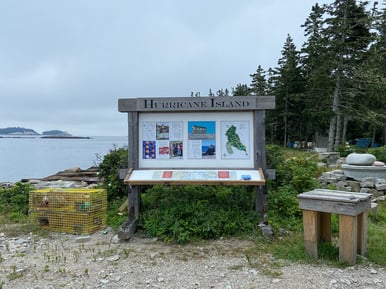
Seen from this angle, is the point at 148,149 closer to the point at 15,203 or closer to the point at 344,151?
the point at 15,203

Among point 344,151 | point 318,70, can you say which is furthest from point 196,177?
point 318,70

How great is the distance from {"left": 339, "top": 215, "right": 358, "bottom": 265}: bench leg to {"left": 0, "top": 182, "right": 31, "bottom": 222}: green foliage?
5238 millimetres

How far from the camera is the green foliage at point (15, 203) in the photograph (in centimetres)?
610

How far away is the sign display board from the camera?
5109 millimetres

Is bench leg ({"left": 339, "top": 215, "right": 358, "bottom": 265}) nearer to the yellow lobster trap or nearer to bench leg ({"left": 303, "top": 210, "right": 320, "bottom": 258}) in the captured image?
bench leg ({"left": 303, "top": 210, "right": 320, "bottom": 258})

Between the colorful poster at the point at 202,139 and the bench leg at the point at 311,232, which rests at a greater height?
the colorful poster at the point at 202,139

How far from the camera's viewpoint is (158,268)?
368cm

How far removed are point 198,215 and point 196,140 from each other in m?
1.16

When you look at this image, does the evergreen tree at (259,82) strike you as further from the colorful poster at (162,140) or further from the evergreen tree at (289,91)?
the colorful poster at (162,140)

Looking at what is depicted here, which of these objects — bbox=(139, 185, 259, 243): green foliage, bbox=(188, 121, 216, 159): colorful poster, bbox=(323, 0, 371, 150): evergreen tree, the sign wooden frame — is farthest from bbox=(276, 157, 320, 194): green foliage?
bbox=(323, 0, 371, 150): evergreen tree

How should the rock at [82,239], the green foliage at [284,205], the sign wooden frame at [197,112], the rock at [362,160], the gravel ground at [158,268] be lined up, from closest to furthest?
the gravel ground at [158,268] → the rock at [82,239] → the sign wooden frame at [197,112] → the green foliage at [284,205] → the rock at [362,160]

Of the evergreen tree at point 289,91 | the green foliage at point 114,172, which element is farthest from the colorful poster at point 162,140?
the evergreen tree at point 289,91

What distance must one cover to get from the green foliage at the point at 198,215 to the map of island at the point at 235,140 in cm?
79

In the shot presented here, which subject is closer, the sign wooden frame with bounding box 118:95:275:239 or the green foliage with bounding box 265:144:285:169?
the sign wooden frame with bounding box 118:95:275:239
